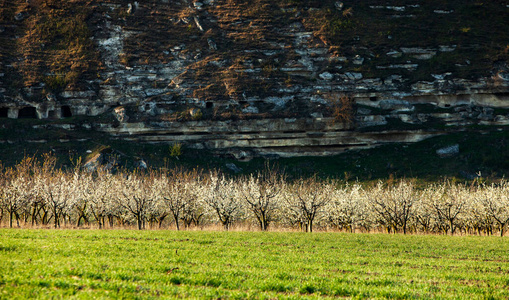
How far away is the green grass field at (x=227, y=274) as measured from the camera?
11820mm

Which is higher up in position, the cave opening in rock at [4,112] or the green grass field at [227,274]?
the cave opening in rock at [4,112]

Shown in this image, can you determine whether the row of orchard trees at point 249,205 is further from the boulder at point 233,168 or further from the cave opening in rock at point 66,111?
the cave opening in rock at point 66,111

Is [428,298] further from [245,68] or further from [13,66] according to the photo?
[13,66]

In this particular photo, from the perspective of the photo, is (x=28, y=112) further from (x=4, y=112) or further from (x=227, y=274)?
(x=227, y=274)

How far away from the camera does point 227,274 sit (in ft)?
48.2

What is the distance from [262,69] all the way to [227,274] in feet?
252

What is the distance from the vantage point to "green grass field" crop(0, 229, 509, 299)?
11.8m

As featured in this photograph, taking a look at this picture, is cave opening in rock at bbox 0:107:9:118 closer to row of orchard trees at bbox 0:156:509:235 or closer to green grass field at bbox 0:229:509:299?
row of orchard trees at bbox 0:156:509:235

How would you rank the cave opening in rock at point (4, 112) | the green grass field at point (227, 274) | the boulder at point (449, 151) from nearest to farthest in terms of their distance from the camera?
the green grass field at point (227, 274), the boulder at point (449, 151), the cave opening in rock at point (4, 112)

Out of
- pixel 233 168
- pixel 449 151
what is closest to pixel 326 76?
pixel 449 151

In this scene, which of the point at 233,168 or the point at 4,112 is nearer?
the point at 233,168

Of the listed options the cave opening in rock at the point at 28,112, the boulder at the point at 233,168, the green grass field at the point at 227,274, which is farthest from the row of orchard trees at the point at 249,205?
the cave opening in rock at the point at 28,112

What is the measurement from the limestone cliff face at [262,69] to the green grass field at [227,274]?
57.4m

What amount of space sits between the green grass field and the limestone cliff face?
188ft
